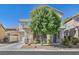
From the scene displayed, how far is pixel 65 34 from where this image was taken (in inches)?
544

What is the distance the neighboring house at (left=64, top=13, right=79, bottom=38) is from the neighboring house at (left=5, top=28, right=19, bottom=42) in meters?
2.31

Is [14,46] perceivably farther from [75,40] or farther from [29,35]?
[75,40]

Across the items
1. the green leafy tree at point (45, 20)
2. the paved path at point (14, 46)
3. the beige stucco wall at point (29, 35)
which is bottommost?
the paved path at point (14, 46)

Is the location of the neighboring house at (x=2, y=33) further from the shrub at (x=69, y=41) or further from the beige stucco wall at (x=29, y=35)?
the shrub at (x=69, y=41)

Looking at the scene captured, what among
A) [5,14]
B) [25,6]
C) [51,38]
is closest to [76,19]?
[51,38]

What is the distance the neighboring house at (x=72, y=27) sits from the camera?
1373cm

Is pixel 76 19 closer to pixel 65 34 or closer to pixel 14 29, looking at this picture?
pixel 65 34

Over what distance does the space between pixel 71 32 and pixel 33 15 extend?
195 centimetres

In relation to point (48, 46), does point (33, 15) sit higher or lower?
higher

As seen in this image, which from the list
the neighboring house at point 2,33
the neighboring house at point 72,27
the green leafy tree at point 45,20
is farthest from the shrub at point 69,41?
the neighboring house at point 2,33

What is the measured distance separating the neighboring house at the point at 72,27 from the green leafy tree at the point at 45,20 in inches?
17.2

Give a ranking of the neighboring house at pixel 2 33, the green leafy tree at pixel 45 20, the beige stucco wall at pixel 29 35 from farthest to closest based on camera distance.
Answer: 1. the beige stucco wall at pixel 29 35
2. the neighboring house at pixel 2 33
3. the green leafy tree at pixel 45 20

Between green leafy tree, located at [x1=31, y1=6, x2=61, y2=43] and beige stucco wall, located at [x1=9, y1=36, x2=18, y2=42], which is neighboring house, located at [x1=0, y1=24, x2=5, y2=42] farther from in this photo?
green leafy tree, located at [x1=31, y1=6, x2=61, y2=43]

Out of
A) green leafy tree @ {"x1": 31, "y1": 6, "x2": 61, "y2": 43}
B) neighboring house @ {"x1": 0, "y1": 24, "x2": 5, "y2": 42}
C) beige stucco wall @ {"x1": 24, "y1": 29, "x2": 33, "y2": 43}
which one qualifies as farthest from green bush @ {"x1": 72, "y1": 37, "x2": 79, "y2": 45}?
neighboring house @ {"x1": 0, "y1": 24, "x2": 5, "y2": 42}
